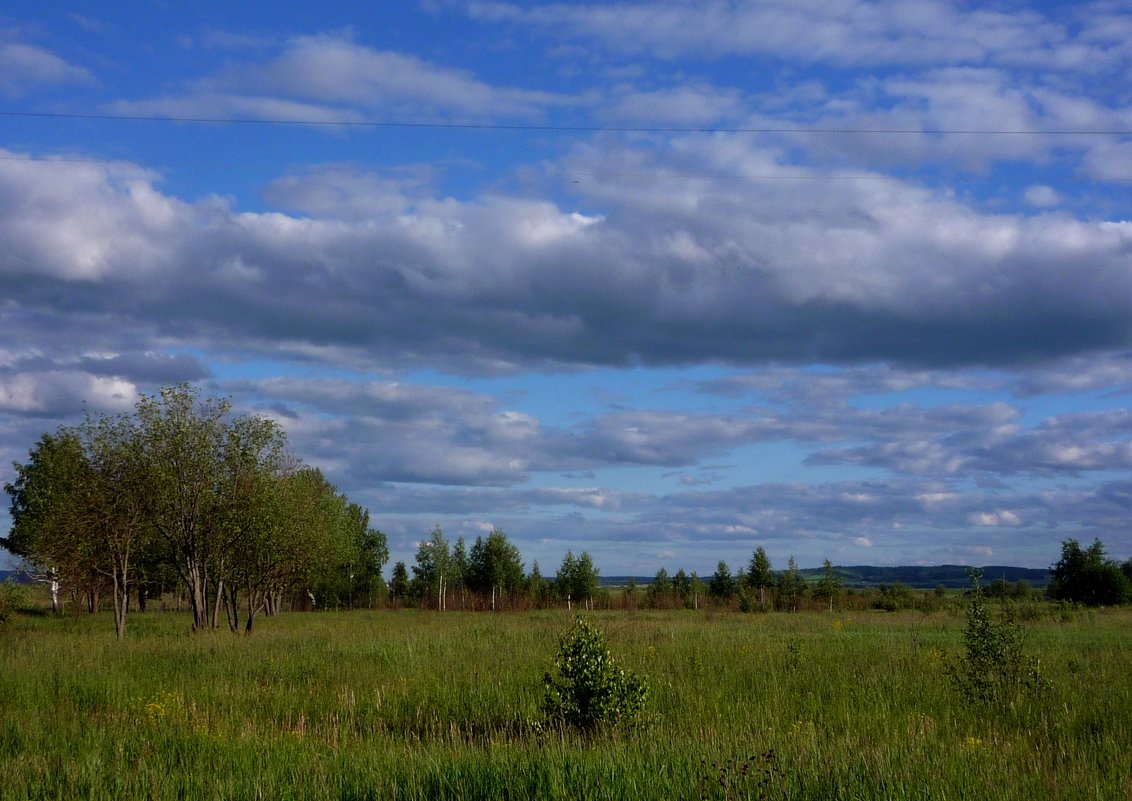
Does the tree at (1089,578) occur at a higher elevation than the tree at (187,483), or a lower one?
lower

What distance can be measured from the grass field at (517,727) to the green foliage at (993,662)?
267 millimetres

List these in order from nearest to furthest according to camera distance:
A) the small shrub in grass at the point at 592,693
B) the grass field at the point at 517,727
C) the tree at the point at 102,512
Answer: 1. the grass field at the point at 517,727
2. the small shrub in grass at the point at 592,693
3. the tree at the point at 102,512

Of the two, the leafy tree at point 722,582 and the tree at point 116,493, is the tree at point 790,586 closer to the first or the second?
the leafy tree at point 722,582

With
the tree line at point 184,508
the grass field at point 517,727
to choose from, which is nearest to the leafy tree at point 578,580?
the tree line at point 184,508

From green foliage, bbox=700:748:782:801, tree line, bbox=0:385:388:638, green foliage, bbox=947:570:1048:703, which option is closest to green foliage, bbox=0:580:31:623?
tree line, bbox=0:385:388:638

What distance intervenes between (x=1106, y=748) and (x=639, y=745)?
15.8 feet

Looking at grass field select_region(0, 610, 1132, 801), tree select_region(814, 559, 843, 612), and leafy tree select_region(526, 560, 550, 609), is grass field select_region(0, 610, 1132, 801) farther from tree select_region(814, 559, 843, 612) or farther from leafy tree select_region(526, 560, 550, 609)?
leafy tree select_region(526, 560, 550, 609)

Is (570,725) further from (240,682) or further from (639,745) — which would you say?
(240,682)

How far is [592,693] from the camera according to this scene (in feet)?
34.7

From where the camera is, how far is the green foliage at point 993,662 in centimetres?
1198

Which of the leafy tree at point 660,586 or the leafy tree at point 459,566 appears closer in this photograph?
the leafy tree at point 660,586

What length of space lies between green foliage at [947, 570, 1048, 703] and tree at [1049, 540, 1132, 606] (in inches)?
2207

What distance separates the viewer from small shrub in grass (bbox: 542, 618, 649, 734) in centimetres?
1045

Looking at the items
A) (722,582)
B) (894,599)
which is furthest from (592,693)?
(722,582)
